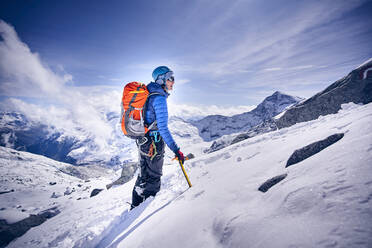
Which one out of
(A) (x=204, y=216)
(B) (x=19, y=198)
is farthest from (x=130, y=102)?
(B) (x=19, y=198)

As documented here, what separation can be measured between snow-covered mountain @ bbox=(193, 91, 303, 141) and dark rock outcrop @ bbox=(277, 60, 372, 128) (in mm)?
151761

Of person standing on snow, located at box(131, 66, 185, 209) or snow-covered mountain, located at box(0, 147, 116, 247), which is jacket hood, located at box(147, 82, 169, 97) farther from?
snow-covered mountain, located at box(0, 147, 116, 247)

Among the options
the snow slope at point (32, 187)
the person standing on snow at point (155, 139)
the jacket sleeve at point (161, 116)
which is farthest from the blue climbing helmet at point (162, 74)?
the snow slope at point (32, 187)

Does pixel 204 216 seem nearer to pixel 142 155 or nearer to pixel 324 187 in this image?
pixel 324 187

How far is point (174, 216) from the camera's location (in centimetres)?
300

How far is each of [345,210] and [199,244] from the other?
162 cm

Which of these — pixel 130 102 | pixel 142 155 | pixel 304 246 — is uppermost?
pixel 130 102

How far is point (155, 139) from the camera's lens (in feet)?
16.4

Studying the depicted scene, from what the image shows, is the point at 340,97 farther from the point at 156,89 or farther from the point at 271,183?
the point at 156,89

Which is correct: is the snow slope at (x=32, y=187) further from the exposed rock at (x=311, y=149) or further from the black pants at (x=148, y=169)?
the exposed rock at (x=311, y=149)

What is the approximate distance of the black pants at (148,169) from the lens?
16.4ft

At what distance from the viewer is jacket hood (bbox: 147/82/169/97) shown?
457 centimetres

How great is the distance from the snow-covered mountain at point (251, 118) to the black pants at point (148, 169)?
168996mm

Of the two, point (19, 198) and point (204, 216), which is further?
point (19, 198)
